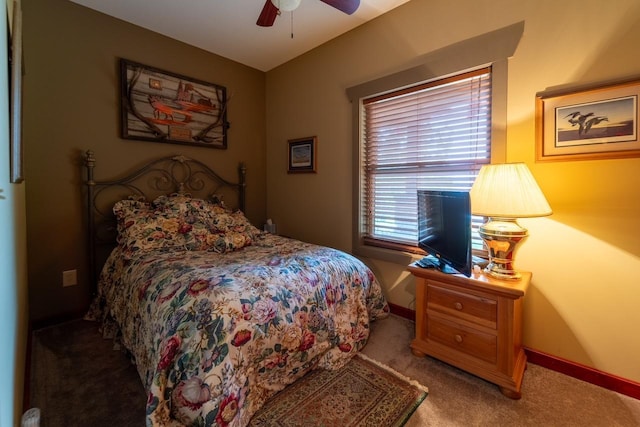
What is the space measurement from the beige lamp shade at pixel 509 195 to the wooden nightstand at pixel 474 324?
1.31ft

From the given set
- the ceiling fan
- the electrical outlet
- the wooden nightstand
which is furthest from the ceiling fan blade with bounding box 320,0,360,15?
the electrical outlet

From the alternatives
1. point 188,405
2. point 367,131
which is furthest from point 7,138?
point 367,131

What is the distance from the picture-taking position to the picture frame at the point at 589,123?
1.52 meters

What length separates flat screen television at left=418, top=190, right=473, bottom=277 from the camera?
165 centimetres

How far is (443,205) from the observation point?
1.84 m

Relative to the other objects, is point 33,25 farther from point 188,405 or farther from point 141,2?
point 188,405

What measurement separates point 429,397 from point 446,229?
952 mm

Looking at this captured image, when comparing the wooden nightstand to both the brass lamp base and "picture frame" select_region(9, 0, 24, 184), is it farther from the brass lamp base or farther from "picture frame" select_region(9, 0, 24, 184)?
"picture frame" select_region(9, 0, 24, 184)

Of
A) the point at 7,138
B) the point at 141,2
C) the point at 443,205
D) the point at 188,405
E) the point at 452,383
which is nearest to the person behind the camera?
the point at 7,138

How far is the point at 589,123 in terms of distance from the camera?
1622 mm

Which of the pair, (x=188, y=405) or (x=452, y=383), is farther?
(x=452, y=383)

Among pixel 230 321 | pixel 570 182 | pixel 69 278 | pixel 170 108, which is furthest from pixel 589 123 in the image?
pixel 69 278

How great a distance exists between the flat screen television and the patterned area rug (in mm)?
734

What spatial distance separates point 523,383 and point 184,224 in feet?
8.51
